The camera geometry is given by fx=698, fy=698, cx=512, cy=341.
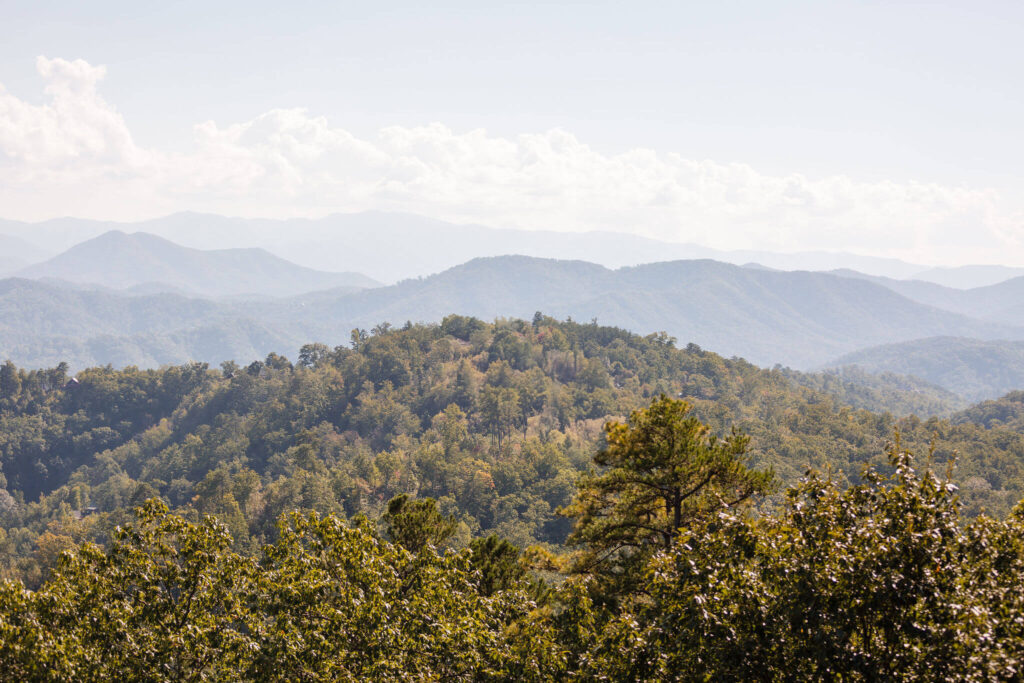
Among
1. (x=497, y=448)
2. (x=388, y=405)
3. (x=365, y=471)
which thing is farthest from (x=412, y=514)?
(x=388, y=405)

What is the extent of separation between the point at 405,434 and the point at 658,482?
123 metres

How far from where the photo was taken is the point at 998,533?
1346cm

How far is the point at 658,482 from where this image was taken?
2045 centimetres

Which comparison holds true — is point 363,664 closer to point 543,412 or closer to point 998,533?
point 998,533

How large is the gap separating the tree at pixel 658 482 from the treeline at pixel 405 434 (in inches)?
2346

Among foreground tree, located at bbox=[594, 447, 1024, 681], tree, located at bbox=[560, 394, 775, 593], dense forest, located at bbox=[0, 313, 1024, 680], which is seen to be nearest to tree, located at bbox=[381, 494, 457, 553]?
dense forest, located at bbox=[0, 313, 1024, 680]

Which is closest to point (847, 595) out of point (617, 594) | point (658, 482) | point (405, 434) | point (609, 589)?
point (658, 482)

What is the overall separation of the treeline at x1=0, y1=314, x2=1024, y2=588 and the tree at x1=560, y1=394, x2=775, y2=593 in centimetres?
5959

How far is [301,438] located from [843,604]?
133 metres

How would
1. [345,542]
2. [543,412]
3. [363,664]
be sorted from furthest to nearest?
[543,412], [345,542], [363,664]

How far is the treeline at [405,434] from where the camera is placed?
316ft

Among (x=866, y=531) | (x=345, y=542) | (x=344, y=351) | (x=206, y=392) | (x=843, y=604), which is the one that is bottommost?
(x=206, y=392)

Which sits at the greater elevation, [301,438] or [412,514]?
[412,514]

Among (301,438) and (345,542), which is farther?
(301,438)
